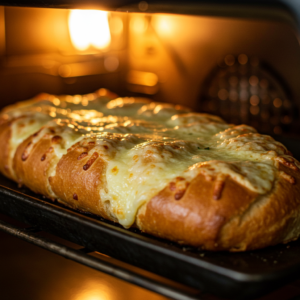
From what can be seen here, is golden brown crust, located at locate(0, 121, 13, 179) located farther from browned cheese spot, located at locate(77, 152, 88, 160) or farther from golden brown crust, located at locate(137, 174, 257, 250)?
golden brown crust, located at locate(137, 174, 257, 250)

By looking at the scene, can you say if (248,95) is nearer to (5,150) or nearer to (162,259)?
(5,150)

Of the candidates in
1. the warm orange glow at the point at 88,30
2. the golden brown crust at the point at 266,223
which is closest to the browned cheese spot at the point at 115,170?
the golden brown crust at the point at 266,223

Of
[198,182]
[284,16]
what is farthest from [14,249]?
[284,16]

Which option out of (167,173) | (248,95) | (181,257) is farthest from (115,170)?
(248,95)

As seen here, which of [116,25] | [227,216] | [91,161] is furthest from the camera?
[116,25]

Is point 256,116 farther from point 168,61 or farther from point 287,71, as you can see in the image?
point 168,61

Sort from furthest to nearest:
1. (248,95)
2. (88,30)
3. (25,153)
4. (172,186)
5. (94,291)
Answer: (88,30) < (248,95) < (25,153) < (94,291) < (172,186)

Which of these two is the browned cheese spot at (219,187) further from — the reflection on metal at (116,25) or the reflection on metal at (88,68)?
the reflection on metal at (116,25)
